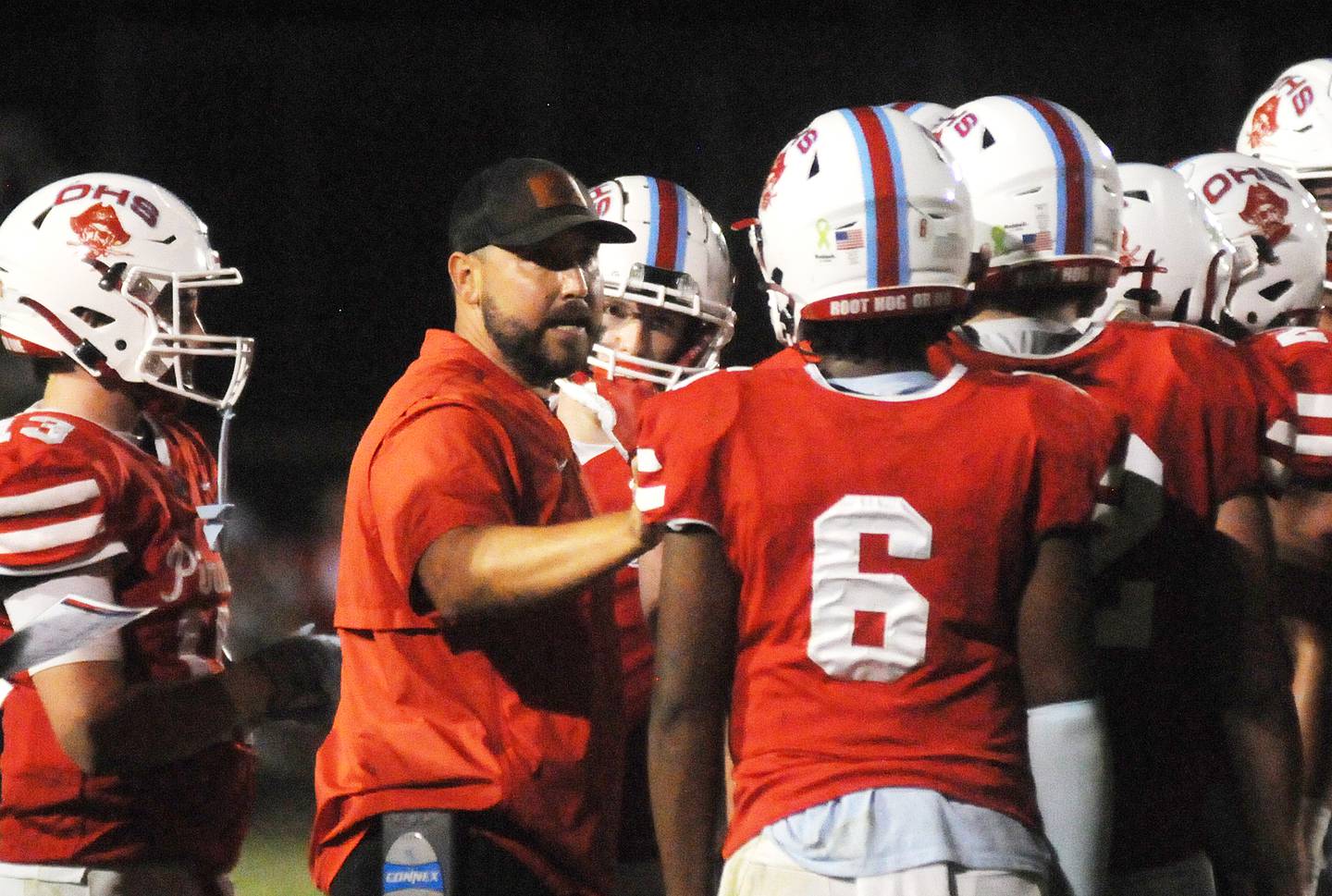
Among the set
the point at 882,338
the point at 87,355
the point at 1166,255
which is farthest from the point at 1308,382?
the point at 87,355

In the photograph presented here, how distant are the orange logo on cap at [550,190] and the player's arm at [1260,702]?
1195 millimetres

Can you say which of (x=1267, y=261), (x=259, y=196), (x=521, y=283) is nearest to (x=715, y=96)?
(x=259, y=196)

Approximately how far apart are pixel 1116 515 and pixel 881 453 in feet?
1.60

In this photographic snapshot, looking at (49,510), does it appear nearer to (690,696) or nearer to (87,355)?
(87,355)

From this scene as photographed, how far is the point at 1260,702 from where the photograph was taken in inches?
101

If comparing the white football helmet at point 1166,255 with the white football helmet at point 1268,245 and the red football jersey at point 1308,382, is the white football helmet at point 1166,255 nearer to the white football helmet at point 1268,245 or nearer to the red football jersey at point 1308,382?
the red football jersey at point 1308,382

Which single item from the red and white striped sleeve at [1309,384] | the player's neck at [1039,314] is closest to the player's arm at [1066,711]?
the player's neck at [1039,314]

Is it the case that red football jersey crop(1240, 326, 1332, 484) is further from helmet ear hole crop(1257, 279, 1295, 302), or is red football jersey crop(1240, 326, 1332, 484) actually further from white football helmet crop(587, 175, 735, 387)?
white football helmet crop(587, 175, 735, 387)

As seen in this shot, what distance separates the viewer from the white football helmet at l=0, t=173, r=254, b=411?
123 inches

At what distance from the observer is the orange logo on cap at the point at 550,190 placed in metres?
2.87

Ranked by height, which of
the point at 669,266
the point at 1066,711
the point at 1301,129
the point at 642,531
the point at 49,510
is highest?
the point at 1301,129

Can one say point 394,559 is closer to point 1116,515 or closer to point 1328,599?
point 1116,515

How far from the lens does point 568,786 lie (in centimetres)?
257

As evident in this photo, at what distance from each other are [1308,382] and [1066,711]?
113 centimetres
